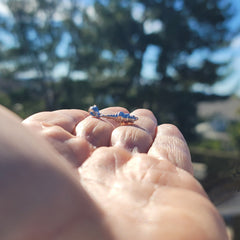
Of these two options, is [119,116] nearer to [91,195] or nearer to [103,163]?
[103,163]

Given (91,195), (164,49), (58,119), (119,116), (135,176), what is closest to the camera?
(91,195)

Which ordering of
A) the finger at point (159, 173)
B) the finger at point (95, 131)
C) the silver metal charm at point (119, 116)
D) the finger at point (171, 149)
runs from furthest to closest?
the silver metal charm at point (119, 116) → the finger at point (95, 131) → the finger at point (171, 149) → the finger at point (159, 173)

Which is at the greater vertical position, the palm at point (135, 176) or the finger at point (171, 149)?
the palm at point (135, 176)

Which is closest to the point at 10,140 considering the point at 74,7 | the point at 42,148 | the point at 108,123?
the point at 42,148

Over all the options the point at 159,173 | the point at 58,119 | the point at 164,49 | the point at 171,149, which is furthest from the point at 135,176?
the point at 164,49

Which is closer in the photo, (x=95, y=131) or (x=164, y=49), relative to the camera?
(x=95, y=131)

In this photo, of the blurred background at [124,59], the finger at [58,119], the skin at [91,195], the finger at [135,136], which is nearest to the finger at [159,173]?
the skin at [91,195]

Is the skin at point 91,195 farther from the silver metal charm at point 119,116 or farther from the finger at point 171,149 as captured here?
the silver metal charm at point 119,116

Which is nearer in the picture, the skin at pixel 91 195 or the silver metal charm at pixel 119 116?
the skin at pixel 91 195
